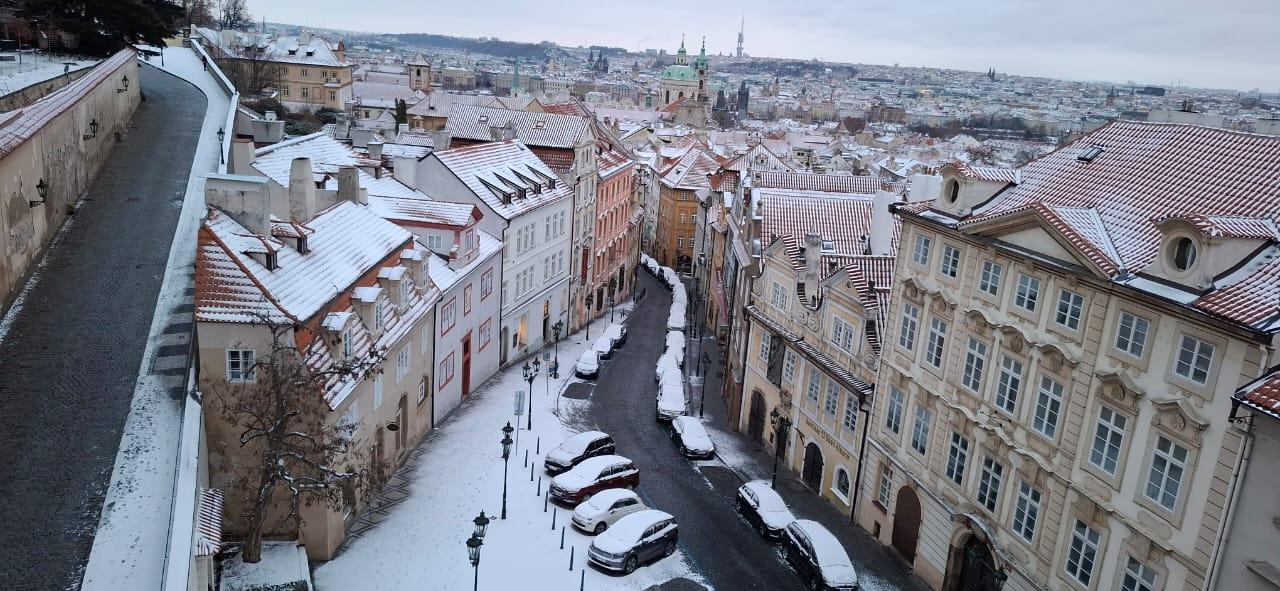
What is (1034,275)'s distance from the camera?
26.4m

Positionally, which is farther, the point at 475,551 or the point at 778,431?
the point at 778,431

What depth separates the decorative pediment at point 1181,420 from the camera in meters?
21.0

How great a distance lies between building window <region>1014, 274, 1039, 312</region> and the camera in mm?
26484

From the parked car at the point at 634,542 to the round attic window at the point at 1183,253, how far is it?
17.2 meters

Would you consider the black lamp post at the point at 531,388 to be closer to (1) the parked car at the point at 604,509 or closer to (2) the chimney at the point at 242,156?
(1) the parked car at the point at 604,509

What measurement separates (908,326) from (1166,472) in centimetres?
1117

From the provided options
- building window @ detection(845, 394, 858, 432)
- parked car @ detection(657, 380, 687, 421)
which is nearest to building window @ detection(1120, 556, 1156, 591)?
building window @ detection(845, 394, 858, 432)

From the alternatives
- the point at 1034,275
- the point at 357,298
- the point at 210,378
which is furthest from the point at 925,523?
the point at 210,378

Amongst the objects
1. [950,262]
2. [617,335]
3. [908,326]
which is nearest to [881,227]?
[908,326]

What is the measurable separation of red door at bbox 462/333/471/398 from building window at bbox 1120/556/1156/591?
94.9 ft

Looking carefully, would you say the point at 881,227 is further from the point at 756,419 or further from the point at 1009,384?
the point at 1009,384

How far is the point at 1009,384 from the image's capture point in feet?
89.9

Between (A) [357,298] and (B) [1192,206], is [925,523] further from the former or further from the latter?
(A) [357,298]

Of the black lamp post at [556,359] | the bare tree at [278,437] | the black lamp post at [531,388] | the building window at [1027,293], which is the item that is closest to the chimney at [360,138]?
the black lamp post at [556,359]
